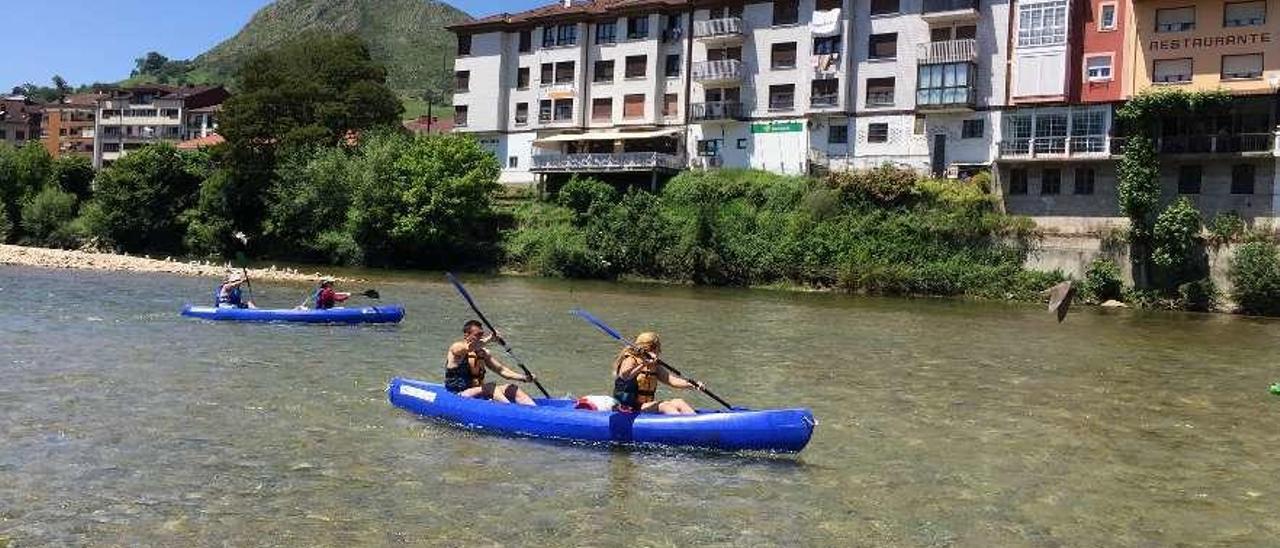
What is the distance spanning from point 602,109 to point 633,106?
229 cm

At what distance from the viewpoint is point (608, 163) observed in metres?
60.5

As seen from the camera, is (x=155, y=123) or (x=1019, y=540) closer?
(x=1019, y=540)

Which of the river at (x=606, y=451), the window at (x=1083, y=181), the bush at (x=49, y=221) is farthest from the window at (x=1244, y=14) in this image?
the bush at (x=49, y=221)

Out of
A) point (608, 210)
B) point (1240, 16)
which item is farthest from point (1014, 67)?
point (608, 210)

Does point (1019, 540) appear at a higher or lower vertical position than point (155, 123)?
lower

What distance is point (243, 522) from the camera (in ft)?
32.0

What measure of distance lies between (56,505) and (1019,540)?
9012mm

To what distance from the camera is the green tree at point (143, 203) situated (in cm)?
6444

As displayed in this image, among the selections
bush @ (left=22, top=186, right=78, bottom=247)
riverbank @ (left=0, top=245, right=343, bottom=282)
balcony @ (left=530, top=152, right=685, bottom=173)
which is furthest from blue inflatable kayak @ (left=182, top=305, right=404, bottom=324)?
bush @ (left=22, top=186, right=78, bottom=247)

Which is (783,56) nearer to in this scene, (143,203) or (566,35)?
(566,35)

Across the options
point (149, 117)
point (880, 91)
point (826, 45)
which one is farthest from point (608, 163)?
point (149, 117)

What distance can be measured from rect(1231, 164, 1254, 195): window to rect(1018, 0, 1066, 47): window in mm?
9314

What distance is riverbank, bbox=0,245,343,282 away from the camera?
4566 centimetres

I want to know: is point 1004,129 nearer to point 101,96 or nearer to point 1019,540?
point 1019,540
